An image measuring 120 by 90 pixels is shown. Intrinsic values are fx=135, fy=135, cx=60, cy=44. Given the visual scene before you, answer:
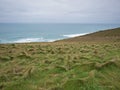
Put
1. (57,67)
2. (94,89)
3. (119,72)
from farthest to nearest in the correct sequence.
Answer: (57,67) → (119,72) → (94,89)

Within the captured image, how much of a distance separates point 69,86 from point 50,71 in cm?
215

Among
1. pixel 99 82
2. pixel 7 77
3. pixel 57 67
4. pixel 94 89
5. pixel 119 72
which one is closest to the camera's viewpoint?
pixel 94 89

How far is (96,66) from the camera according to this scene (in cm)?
706

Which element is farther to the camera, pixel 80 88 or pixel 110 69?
pixel 110 69

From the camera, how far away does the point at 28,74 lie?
258 inches

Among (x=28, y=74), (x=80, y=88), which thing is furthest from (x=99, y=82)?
(x=28, y=74)

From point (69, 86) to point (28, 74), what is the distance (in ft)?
7.59

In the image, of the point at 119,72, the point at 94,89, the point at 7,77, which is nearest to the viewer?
the point at 94,89

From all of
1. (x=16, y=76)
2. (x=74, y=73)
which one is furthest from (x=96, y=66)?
(x=16, y=76)

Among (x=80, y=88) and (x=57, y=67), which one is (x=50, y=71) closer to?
(x=57, y=67)

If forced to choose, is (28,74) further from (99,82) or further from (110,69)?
(110,69)

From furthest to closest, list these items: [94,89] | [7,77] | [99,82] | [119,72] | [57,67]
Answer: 1. [57,67]
2. [119,72]
3. [7,77]
4. [99,82]
5. [94,89]

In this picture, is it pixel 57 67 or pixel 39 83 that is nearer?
pixel 39 83

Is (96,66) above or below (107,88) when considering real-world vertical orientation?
above
